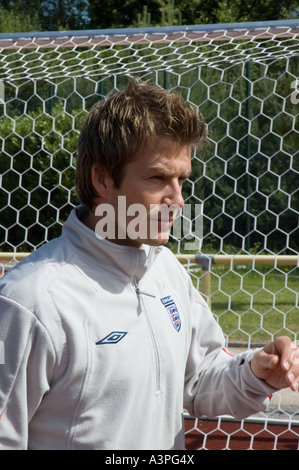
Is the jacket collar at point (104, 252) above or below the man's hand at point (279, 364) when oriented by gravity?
above

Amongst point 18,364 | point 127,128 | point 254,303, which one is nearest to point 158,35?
point 127,128

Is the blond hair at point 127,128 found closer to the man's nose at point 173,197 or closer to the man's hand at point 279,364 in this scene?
the man's nose at point 173,197

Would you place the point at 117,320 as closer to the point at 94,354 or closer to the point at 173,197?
the point at 94,354

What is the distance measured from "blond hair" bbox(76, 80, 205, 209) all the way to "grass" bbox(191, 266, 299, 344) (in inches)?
174

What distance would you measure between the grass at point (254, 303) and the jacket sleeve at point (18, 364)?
4582 mm

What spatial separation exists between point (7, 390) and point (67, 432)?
0.50 ft

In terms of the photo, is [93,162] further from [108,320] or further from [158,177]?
[108,320]

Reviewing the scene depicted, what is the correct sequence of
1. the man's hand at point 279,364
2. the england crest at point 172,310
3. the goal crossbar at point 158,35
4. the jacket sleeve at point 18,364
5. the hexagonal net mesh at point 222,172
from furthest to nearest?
1. the hexagonal net mesh at point 222,172
2. the goal crossbar at point 158,35
3. the england crest at point 172,310
4. the man's hand at point 279,364
5. the jacket sleeve at point 18,364

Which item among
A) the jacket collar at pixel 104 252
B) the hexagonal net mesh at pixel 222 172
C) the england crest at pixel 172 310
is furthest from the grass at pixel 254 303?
the jacket collar at pixel 104 252

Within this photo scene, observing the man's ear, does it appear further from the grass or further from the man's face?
the grass

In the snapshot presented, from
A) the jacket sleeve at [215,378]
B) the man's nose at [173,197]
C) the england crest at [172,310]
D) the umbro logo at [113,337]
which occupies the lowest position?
the jacket sleeve at [215,378]

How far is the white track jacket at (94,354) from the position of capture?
1.38 m

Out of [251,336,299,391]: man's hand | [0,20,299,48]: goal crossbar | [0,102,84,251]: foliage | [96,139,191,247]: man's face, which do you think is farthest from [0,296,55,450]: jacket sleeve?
[0,102,84,251]: foliage
